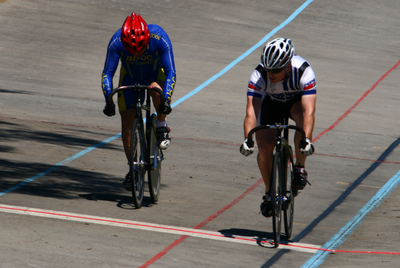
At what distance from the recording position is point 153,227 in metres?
6.09

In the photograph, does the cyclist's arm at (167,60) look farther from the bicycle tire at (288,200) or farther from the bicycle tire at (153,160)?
the bicycle tire at (288,200)

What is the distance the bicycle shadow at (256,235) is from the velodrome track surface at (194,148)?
30 mm

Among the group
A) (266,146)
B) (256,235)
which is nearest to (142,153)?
(266,146)

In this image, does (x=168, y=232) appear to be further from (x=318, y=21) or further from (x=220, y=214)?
(x=318, y=21)

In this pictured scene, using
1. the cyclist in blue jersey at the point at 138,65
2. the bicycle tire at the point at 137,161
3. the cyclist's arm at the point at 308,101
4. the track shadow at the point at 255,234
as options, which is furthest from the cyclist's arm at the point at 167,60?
the track shadow at the point at 255,234

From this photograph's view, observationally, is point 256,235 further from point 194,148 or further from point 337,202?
point 194,148

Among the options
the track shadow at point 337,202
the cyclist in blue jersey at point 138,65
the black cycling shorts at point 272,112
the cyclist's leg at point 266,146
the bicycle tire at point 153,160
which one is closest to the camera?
the track shadow at point 337,202

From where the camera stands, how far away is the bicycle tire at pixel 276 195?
18.2 feet

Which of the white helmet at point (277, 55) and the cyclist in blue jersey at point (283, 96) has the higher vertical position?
the white helmet at point (277, 55)

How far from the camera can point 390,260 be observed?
5422 mm

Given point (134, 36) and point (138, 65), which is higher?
point (134, 36)

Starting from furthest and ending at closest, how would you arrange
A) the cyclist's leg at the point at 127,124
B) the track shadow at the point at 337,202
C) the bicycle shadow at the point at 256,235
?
1. the cyclist's leg at the point at 127,124
2. the bicycle shadow at the point at 256,235
3. the track shadow at the point at 337,202

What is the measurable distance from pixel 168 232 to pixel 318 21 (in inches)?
575

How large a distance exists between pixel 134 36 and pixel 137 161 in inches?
51.1
